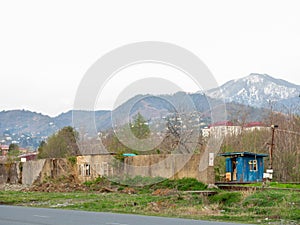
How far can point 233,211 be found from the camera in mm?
21297

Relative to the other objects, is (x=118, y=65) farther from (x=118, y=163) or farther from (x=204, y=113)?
(x=204, y=113)

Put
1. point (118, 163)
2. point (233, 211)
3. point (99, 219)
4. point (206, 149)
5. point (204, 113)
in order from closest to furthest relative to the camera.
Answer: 1. point (99, 219)
2. point (233, 211)
3. point (206, 149)
4. point (118, 163)
5. point (204, 113)

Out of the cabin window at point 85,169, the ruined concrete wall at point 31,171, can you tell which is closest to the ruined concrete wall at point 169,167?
the cabin window at point 85,169

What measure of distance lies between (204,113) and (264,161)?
9.01 metres

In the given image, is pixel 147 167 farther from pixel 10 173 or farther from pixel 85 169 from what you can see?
pixel 10 173

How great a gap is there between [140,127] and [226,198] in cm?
3730

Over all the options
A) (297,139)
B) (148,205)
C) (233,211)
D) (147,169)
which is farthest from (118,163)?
(297,139)

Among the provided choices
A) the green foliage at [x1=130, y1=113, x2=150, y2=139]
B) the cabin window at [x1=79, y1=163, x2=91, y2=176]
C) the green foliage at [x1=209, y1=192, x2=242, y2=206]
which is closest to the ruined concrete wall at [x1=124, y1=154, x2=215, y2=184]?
the cabin window at [x1=79, y1=163, x2=91, y2=176]

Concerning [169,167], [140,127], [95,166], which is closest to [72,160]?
[95,166]

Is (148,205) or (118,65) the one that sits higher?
(118,65)

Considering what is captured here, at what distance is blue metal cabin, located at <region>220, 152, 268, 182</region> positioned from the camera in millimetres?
41719

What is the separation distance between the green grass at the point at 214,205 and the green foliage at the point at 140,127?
93.1ft

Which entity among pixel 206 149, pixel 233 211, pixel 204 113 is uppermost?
pixel 204 113

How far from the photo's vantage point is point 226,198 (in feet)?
82.3
